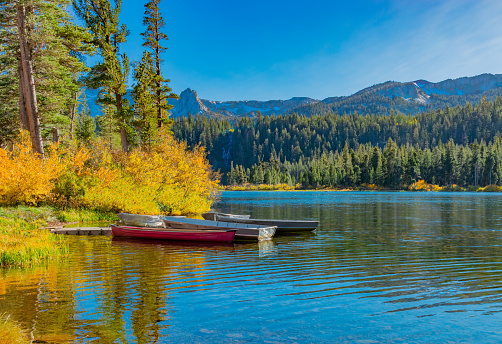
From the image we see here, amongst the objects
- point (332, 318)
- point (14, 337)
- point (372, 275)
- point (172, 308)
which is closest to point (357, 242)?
point (372, 275)

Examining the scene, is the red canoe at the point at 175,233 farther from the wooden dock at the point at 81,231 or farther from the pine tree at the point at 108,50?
the pine tree at the point at 108,50

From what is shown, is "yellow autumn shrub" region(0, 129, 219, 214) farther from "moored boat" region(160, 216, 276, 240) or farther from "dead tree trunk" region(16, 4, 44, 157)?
"moored boat" region(160, 216, 276, 240)

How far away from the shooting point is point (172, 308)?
8.84m

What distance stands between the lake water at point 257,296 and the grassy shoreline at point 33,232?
30.8 inches

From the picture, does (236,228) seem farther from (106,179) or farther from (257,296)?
(106,179)

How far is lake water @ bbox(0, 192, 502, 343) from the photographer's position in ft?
24.5

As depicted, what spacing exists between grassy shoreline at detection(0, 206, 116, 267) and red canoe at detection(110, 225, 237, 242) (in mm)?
3361

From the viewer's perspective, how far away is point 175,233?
20109 mm

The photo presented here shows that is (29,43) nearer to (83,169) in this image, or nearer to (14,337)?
(83,169)

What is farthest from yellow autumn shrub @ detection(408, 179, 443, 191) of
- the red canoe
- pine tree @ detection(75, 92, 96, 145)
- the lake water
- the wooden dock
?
the wooden dock

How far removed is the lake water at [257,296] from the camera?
7453 millimetres

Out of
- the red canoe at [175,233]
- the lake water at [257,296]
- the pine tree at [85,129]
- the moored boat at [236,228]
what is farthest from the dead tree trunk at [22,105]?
the pine tree at [85,129]

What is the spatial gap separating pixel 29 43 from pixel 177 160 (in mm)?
14676

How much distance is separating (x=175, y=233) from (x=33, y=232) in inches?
278
